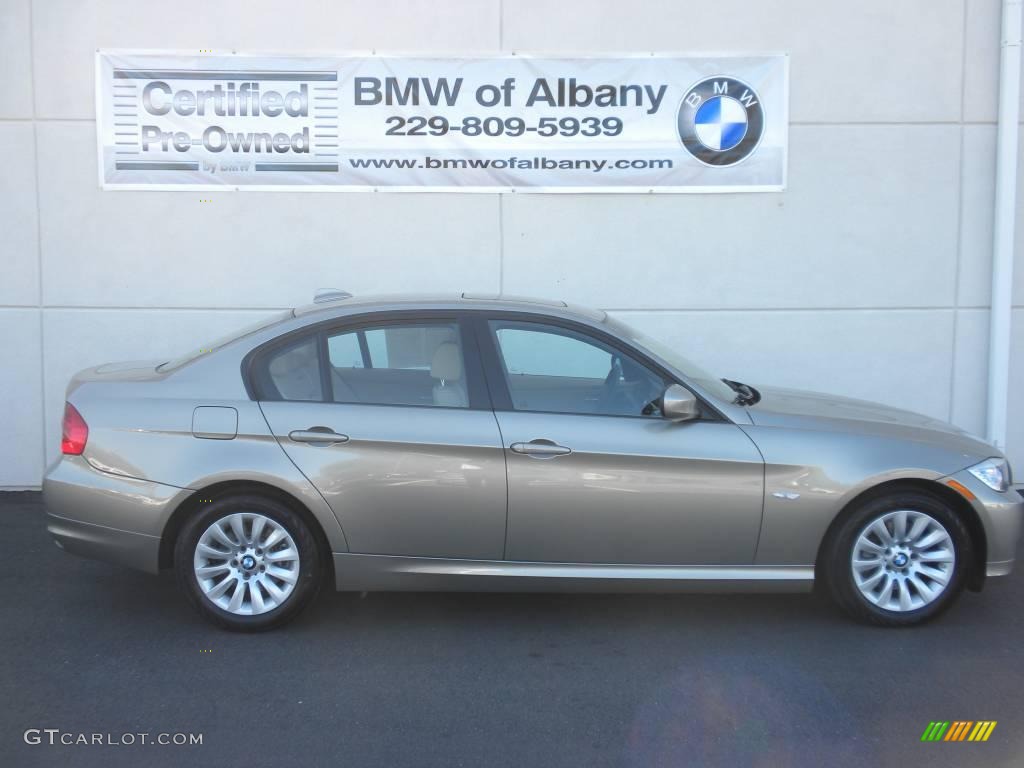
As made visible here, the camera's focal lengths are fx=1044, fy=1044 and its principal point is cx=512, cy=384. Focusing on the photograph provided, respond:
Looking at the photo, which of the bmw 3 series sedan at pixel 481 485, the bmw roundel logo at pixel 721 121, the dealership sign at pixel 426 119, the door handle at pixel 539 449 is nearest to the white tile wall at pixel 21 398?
the dealership sign at pixel 426 119

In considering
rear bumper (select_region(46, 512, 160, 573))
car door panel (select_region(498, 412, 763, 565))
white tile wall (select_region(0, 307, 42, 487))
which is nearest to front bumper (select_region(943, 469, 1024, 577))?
car door panel (select_region(498, 412, 763, 565))

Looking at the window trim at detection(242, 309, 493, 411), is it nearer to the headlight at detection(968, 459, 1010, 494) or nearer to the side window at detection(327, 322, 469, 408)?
the side window at detection(327, 322, 469, 408)

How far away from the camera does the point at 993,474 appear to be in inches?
203

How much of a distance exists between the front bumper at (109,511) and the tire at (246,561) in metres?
0.14

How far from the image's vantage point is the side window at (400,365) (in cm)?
503

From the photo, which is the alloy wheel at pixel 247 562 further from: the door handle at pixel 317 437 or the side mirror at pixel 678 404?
the side mirror at pixel 678 404

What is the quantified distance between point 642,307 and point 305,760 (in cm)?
504

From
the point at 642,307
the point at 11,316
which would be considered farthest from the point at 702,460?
the point at 11,316

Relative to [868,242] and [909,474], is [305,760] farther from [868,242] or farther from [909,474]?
[868,242]

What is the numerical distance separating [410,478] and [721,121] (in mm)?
4442

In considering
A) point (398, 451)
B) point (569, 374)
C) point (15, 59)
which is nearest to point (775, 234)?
point (569, 374)

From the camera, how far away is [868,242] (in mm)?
8125

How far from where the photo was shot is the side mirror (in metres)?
4.89

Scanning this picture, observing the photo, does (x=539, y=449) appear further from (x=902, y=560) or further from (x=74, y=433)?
(x=74, y=433)
